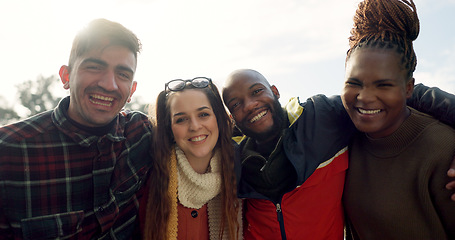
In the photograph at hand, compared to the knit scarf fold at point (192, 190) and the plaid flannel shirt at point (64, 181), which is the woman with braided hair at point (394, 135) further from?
the plaid flannel shirt at point (64, 181)

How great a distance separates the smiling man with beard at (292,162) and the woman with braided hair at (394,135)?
28cm

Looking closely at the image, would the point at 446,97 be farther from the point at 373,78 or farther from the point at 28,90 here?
the point at 28,90

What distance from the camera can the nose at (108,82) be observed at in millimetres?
2422

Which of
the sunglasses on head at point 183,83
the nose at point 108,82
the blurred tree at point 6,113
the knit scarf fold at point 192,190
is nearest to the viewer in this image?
the nose at point 108,82

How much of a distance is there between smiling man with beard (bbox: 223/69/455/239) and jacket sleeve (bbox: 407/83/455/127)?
0.5 inches

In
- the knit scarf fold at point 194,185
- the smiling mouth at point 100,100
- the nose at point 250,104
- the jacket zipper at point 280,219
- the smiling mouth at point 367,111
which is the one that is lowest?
the jacket zipper at point 280,219

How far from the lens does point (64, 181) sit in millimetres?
2330

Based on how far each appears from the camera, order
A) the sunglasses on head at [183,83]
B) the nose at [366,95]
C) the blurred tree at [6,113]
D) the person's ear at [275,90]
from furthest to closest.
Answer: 1. the blurred tree at [6,113]
2. the person's ear at [275,90]
3. the sunglasses on head at [183,83]
4. the nose at [366,95]

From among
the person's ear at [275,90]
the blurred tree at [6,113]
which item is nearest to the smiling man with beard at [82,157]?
the person's ear at [275,90]

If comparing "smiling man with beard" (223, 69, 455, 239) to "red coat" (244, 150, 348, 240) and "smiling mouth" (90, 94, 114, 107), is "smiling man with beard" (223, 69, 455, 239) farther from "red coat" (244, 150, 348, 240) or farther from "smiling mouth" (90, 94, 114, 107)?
"smiling mouth" (90, 94, 114, 107)

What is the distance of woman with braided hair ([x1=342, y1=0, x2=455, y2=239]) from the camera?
2086mm

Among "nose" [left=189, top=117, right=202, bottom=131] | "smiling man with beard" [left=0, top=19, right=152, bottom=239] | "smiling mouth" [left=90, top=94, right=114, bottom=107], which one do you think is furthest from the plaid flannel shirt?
"nose" [left=189, top=117, right=202, bottom=131]

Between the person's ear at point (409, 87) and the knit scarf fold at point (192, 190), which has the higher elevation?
the person's ear at point (409, 87)

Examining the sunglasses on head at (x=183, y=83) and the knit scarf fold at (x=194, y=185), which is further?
the sunglasses on head at (x=183, y=83)
